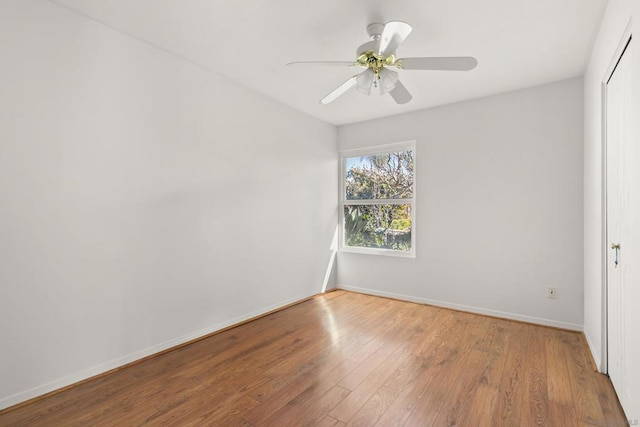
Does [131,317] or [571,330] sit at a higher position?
[131,317]

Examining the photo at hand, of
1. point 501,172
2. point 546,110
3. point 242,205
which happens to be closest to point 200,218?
point 242,205

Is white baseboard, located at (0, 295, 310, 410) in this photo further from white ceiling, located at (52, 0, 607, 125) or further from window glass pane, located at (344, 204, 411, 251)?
white ceiling, located at (52, 0, 607, 125)

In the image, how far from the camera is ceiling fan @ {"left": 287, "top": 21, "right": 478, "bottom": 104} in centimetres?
185

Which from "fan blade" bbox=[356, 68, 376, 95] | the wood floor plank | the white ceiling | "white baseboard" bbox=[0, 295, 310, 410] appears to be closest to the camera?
the wood floor plank

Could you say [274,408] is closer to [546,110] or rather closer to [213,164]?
[213,164]

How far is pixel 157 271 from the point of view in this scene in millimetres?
2520

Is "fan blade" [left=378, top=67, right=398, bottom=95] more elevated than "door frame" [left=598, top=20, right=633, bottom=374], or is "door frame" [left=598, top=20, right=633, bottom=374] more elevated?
"fan blade" [left=378, top=67, right=398, bottom=95]

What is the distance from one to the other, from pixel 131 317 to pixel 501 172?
3.73 m

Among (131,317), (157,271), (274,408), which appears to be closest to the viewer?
(274,408)

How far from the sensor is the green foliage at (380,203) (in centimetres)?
409

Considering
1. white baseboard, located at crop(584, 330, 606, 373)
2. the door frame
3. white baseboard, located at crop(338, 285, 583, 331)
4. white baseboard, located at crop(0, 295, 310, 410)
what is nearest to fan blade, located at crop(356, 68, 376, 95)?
the door frame

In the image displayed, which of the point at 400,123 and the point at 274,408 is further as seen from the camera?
the point at 400,123

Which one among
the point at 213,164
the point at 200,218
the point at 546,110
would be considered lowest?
the point at 200,218

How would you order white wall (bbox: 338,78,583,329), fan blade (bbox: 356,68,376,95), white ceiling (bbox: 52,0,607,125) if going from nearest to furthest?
white ceiling (bbox: 52,0,607,125) → fan blade (bbox: 356,68,376,95) → white wall (bbox: 338,78,583,329)
